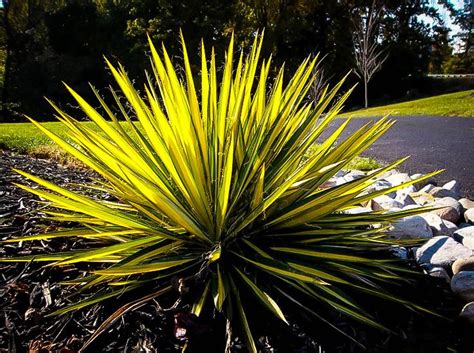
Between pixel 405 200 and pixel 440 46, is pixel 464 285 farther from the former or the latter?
pixel 440 46

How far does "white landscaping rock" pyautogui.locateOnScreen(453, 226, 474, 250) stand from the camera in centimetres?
282

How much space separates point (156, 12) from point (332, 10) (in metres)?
11.4

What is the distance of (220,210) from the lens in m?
1.65

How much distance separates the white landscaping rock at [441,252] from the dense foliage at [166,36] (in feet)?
69.0

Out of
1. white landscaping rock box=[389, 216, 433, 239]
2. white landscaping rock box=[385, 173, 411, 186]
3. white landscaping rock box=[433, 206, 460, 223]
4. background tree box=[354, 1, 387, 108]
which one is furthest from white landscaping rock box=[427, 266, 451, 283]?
background tree box=[354, 1, 387, 108]

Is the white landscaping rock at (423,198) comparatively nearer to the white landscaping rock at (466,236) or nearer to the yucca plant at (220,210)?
the white landscaping rock at (466,236)

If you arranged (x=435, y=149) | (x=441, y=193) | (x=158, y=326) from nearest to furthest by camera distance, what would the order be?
(x=158, y=326), (x=441, y=193), (x=435, y=149)

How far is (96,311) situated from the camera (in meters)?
1.63

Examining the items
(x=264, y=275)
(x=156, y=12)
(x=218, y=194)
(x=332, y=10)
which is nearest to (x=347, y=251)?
(x=264, y=275)

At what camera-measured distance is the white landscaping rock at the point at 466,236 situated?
9.25 feet

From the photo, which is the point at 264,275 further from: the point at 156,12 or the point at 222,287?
the point at 156,12

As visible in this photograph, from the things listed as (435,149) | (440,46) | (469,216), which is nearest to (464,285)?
(469,216)

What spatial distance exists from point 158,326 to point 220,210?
47 cm

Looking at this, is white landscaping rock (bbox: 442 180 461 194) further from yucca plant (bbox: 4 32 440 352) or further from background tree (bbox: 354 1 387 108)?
background tree (bbox: 354 1 387 108)
